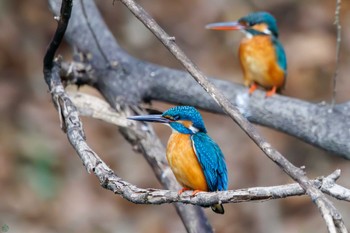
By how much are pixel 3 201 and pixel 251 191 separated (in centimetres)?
391

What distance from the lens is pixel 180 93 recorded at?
12.5ft

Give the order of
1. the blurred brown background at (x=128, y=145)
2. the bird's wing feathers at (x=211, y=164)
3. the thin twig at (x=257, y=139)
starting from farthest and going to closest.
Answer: the blurred brown background at (x=128, y=145), the bird's wing feathers at (x=211, y=164), the thin twig at (x=257, y=139)

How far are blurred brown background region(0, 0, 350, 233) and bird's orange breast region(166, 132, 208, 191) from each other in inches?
108

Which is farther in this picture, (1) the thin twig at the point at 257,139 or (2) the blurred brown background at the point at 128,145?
(2) the blurred brown background at the point at 128,145

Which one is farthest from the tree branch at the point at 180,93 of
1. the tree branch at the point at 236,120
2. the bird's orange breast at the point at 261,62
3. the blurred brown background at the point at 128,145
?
the blurred brown background at the point at 128,145

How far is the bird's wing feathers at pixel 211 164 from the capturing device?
9.26ft

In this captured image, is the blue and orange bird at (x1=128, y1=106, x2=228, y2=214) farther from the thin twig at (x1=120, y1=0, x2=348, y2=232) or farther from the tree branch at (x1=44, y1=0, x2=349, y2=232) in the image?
the thin twig at (x1=120, y1=0, x2=348, y2=232)

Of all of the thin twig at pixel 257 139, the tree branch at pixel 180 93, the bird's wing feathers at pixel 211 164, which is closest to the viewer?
the thin twig at pixel 257 139

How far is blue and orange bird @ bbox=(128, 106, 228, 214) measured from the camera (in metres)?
2.83

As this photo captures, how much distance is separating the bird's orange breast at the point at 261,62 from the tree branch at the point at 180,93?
602 millimetres

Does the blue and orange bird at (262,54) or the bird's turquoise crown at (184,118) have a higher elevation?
the blue and orange bird at (262,54)

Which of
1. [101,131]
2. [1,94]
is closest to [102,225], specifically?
[101,131]

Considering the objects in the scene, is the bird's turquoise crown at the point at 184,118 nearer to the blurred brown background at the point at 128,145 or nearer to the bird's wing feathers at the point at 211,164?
the bird's wing feathers at the point at 211,164

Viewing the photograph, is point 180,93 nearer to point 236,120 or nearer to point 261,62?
point 261,62
